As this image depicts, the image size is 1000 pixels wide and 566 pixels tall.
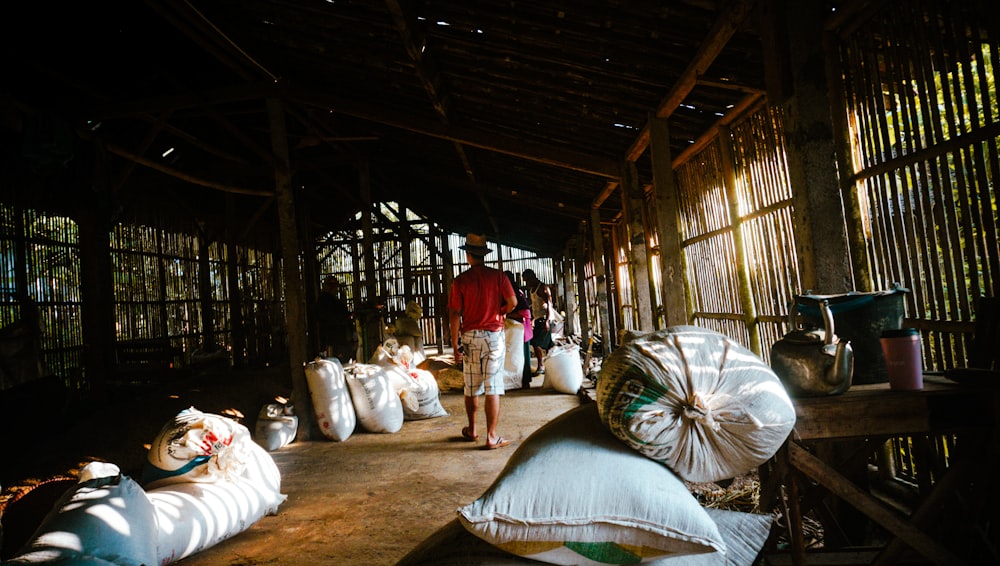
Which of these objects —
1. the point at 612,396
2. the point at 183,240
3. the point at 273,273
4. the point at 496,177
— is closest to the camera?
the point at 612,396

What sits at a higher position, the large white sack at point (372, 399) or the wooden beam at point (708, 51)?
the wooden beam at point (708, 51)

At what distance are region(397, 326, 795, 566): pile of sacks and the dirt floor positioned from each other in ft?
3.52

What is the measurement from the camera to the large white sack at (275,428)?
14.7 feet

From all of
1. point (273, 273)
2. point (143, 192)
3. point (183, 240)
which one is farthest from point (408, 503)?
point (273, 273)

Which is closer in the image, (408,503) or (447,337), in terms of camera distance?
(408,503)

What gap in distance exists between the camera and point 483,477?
11.3ft

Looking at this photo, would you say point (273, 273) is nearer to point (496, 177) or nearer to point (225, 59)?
point (496, 177)

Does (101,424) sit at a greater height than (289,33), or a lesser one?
lesser

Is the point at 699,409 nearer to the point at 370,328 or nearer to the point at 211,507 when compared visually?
the point at 211,507

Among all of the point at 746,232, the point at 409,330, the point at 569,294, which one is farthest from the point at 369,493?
the point at 569,294

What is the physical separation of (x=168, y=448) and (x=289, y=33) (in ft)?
12.5

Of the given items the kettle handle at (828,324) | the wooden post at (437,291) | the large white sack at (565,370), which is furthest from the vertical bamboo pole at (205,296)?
the kettle handle at (828,324)

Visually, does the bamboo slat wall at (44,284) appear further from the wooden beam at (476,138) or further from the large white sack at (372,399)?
the wooden beam at (476,138)

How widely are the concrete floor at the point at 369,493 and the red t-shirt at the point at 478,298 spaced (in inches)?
39.4
